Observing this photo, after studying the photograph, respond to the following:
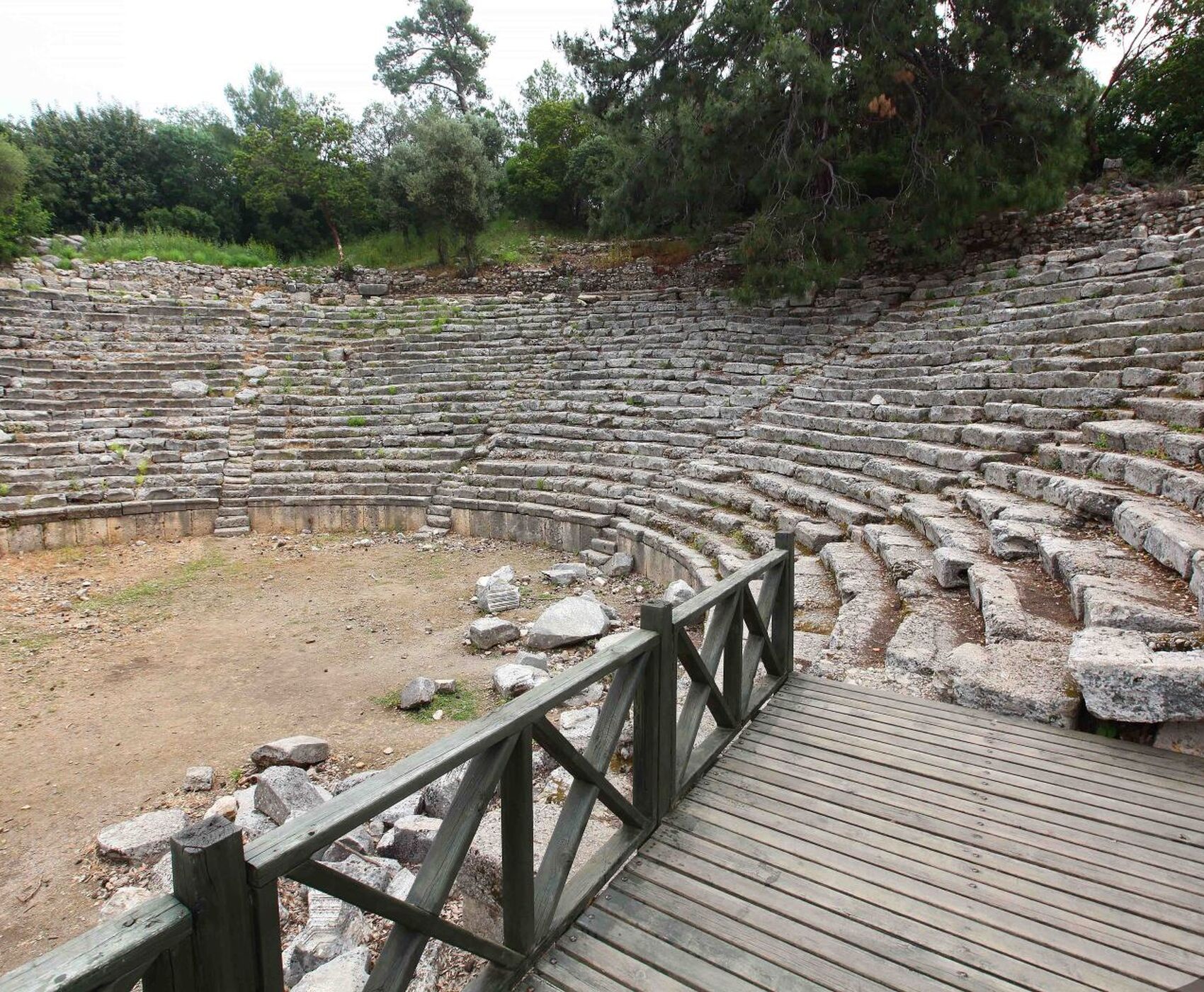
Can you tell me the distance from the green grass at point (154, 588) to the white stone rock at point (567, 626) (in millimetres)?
4890

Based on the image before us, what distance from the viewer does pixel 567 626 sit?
635 cm

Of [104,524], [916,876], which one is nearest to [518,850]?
[916,876]

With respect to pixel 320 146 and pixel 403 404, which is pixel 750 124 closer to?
pixel 403 404

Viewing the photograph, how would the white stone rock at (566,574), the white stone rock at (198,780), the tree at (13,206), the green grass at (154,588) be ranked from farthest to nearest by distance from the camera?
the tree at (13,206)
the white stone rock at (566,574)
the green grass at (154,588)
the white stone rock at (198,780)

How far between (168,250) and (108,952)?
69.8ft

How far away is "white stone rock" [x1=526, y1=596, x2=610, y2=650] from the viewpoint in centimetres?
627

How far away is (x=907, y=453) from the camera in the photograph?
7.52 m

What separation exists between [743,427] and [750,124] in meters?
5.48

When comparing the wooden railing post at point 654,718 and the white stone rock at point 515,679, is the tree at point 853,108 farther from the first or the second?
the wooden railing post at point 654,718

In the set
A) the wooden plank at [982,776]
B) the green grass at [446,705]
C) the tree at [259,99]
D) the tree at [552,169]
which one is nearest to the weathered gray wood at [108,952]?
the wooden plank at [982,776]

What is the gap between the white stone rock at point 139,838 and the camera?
3.72 meters

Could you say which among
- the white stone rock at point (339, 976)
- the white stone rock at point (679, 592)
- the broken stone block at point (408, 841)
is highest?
the white stone rock at point (679, 592)

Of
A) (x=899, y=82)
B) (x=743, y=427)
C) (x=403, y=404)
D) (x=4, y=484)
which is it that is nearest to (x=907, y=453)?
(x=743, y=427)

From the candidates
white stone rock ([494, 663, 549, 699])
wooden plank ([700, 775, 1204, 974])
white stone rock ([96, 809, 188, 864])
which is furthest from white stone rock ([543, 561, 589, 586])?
wooden plank ([700, 775, 1204, 974])
